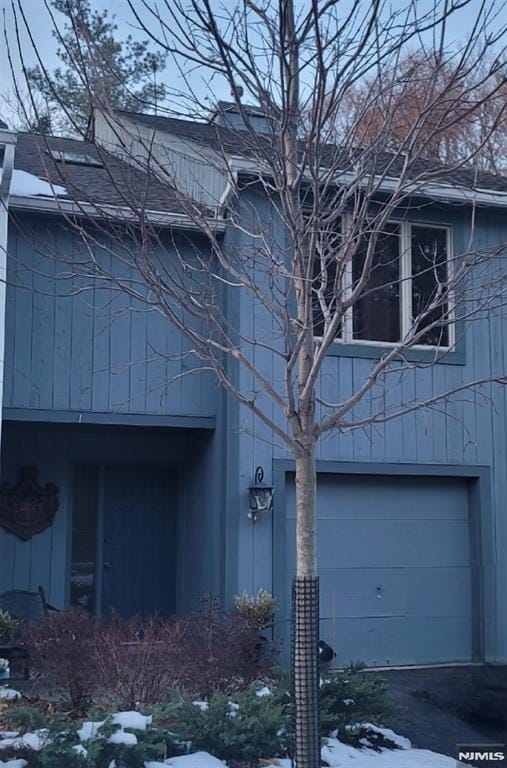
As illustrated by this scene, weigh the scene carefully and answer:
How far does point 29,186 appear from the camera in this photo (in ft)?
31.0

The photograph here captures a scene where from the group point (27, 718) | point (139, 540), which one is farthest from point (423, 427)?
point (27, 718)

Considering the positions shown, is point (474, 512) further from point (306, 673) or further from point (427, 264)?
point (306, 673)

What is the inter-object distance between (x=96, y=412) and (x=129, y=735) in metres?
4.20

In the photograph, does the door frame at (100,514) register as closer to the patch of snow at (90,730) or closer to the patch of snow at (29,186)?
the patch of snow at (29,186)

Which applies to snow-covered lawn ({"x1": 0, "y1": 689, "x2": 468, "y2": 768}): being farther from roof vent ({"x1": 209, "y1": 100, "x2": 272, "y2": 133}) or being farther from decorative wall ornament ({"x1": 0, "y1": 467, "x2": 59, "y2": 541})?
decorative wall ornament ({"x1": 0, "y1": 467, "x2": 59, "y2": 541})

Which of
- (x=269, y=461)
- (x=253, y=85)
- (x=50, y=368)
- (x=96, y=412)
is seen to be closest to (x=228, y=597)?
(x=269, y=461)

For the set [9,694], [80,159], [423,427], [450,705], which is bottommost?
[450,705]

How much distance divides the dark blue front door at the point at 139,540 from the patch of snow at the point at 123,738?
528cm

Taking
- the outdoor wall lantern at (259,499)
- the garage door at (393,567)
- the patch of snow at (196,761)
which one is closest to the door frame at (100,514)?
the garage door at (393,567)

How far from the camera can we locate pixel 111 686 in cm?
674

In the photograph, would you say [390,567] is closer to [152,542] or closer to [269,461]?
[269,461]

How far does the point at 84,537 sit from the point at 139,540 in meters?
0.70

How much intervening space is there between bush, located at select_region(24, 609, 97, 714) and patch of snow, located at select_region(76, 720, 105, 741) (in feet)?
2.69

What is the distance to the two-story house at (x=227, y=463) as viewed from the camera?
9.14 m
